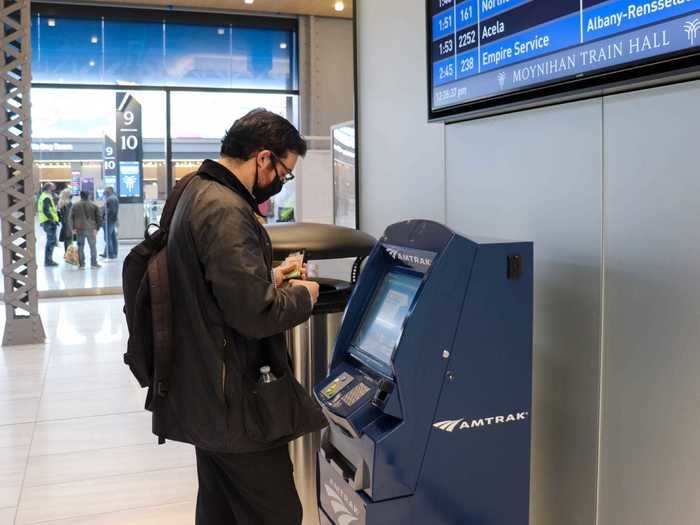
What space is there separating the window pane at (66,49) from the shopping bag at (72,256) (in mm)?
2367

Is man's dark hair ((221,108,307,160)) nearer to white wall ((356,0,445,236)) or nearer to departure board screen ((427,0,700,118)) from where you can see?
departure board screen ((427,0,700,118))

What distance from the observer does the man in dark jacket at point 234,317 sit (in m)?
1.90

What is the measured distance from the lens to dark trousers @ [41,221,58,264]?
34.9ft

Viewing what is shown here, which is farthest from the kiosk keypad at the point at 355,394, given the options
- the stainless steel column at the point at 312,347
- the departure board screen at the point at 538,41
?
the departure board screen at the point at 538,41

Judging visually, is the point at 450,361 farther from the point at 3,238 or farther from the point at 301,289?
the point at 3,238

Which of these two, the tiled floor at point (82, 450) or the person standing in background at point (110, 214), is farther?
the person standing in background at point (110, 214)

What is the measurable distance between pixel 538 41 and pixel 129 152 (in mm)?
9405

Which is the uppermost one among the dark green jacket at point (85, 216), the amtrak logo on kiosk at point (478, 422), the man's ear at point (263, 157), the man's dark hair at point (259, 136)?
the dark green jacket at point (85, 216)

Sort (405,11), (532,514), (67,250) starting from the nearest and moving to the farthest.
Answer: (532,514)
(405,11)
(67,250)

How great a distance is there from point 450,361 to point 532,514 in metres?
0.85

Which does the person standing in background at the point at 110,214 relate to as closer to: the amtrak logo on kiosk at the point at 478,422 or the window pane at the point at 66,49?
the window pane at the point at 66,49

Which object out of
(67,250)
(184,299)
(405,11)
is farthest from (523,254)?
(67,250)

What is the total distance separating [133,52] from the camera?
34.5ft

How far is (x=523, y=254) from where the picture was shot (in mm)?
1993
